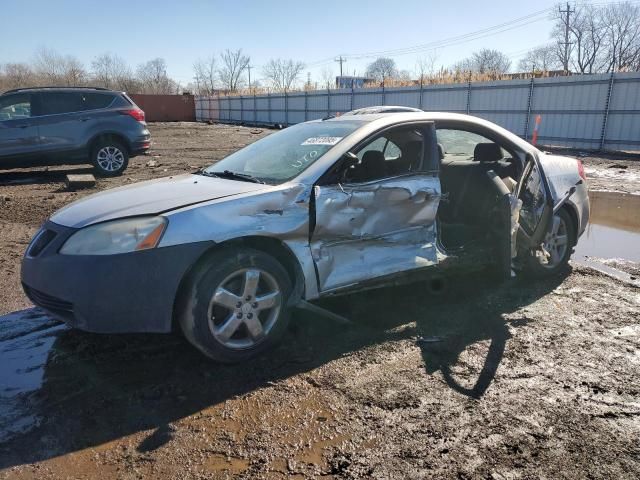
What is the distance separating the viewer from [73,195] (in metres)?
9.26

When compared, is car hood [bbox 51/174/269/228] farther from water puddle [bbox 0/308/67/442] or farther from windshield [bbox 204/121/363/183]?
water puddle [bbox 0/308/67/442]

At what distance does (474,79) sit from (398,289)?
2145 cm

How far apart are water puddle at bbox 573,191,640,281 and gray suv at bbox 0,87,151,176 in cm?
946

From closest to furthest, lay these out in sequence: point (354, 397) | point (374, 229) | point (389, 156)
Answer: point (354, 397)
point (374, 229)
point (389, 156)

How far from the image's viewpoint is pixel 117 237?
9.73 ft

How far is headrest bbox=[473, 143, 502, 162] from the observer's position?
4.60 metres

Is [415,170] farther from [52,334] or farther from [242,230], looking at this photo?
[52,334]

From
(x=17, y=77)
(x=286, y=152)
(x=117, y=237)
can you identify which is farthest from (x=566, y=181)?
(x=17, y=77)

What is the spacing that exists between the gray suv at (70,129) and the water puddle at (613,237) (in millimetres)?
9456

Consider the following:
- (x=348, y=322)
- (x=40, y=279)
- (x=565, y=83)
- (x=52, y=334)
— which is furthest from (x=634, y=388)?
(x=565, y=83)

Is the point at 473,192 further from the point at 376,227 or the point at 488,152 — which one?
the point at 376,227

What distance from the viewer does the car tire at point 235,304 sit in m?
3.03

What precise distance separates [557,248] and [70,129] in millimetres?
9932

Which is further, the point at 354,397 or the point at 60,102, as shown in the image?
the point at 60,102
